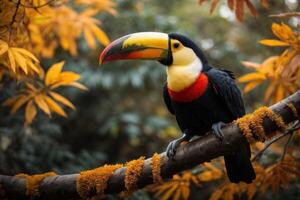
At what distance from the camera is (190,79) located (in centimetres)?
331

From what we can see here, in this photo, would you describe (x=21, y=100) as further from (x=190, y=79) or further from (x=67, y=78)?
(x=190, y=79)

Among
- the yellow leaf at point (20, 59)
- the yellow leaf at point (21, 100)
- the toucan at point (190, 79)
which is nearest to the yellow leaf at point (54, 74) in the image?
the yellow leaf at point (21, 100)

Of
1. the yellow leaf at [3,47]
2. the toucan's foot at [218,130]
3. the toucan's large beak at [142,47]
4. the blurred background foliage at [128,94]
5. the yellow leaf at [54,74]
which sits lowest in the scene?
the blurred background foliage at [128,94]

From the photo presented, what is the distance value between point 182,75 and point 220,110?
0.48 meters

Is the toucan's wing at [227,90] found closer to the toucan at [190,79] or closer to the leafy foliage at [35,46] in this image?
the toucan at [190,79]

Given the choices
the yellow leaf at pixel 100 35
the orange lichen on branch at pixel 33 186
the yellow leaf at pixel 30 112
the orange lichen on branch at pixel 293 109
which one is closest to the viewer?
the orange lichen on branch at pixel 293 109

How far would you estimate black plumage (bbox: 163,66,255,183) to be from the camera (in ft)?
11.1

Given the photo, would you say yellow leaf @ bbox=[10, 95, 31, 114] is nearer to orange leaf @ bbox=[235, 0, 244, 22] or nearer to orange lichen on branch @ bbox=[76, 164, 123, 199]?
orange lichen on branch @ bbox=[76, 164, 123, 199]

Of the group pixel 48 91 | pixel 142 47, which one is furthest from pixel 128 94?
pixel 142 47

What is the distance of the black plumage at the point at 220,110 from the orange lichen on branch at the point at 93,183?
0.84m

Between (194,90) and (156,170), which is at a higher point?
(194,90)

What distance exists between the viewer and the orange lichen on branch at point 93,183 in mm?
3143

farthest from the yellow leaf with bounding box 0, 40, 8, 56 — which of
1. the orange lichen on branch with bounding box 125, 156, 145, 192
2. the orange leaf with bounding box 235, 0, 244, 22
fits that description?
the orange leaf with bounding box 235, 0, 244, 22

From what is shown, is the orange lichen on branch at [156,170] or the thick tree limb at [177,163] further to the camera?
the orange lichen on branch at [156,170]
